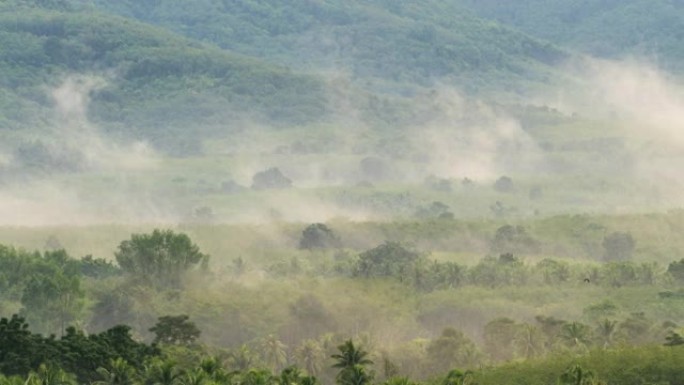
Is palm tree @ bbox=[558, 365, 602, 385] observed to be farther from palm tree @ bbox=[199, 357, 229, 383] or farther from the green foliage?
the green foliage

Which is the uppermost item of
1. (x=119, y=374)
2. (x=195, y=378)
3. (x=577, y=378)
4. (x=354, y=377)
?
(x=119, y=374)

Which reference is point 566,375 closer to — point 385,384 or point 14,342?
point 385,384

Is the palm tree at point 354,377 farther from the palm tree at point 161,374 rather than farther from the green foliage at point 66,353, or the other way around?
the green foliage at point 66,353

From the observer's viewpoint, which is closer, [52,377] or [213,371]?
[52,377]

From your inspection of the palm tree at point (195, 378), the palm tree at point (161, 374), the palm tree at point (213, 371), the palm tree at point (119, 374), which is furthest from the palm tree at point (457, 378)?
the palm tree at point (119, 374)

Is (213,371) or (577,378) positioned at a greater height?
(213,371)

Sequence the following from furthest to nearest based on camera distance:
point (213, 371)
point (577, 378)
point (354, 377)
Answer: point (577, 378)
point (354, 377)
point (213, 371)

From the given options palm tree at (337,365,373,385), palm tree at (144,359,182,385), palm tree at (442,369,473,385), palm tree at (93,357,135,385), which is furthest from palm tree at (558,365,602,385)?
palm tree at (93,357,135,385)

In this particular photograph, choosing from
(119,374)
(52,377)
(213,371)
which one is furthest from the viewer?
(213,371)

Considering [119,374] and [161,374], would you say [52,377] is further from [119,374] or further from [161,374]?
[161,374]

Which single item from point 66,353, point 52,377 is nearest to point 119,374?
point 66,353

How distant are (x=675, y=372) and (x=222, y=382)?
7023cm

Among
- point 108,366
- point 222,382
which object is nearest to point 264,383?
point 222,382

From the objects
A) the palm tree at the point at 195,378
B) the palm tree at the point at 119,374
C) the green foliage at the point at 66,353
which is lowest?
the palm tree at the point at 195,378
